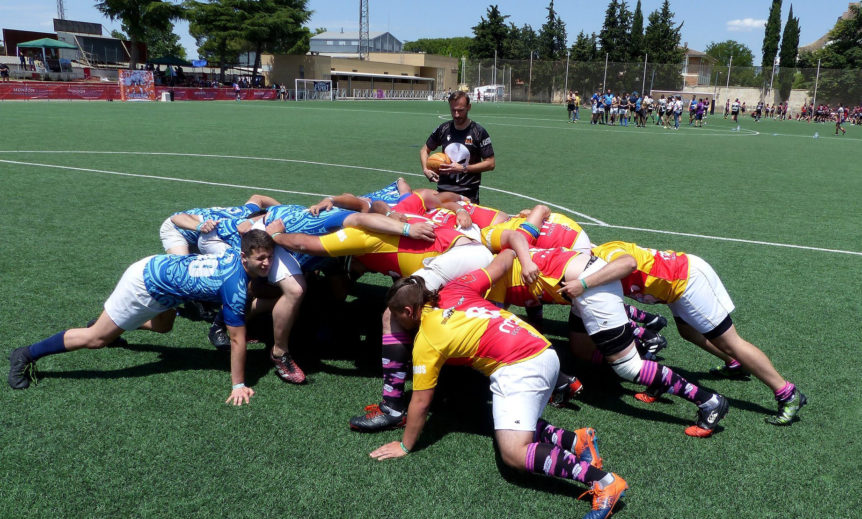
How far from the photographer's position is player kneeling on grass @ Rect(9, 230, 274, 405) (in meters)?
4.53

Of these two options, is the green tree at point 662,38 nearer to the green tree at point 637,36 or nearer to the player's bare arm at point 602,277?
the green tree at point 637,36

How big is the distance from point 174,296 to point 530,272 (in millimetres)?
2608

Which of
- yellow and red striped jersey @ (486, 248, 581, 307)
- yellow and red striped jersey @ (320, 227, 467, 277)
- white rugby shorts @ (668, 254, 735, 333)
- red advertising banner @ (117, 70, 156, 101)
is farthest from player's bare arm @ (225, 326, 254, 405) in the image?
red advertising banner @ (117, 70, 156, 101)

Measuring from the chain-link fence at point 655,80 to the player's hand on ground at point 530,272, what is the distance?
5876 centimetres

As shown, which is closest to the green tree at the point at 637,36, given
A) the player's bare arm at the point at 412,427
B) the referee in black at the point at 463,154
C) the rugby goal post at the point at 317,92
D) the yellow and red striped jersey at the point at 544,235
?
the rugby goal post at the point at 317,92

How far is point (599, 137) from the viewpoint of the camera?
27.2m

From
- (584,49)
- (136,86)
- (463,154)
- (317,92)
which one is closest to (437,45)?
(584,49)

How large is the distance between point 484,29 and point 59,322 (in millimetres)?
85061

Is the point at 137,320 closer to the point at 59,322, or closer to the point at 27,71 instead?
the point at 59,322

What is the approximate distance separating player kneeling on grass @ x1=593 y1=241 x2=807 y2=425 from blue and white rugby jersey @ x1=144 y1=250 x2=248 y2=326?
268 cm

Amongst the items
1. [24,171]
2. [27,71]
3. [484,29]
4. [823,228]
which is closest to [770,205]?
[823,228]

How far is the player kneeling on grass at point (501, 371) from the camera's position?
11.6 ft

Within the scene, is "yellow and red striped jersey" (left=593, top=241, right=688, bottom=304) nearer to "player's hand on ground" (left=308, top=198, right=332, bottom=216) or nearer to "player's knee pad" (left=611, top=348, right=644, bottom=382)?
"player's knee pad" (left=611, top=348, right=644, bottom=382)

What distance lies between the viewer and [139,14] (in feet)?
199
